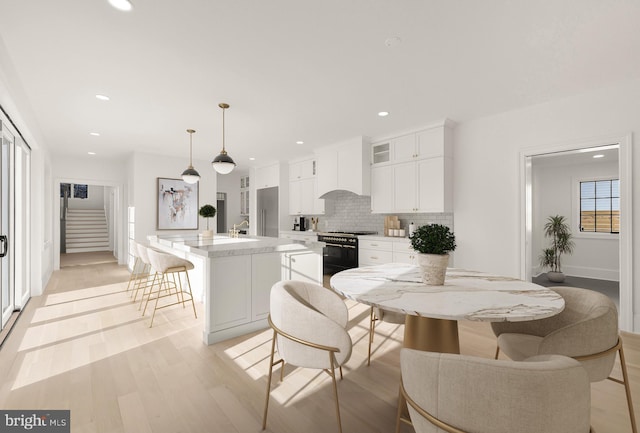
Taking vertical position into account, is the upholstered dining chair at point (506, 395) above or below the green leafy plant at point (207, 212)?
below

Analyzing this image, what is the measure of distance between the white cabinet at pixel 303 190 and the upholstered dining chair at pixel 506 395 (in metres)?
5.44

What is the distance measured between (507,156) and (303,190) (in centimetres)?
391

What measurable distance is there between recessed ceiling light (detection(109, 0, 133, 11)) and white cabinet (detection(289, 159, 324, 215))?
14.9 feet

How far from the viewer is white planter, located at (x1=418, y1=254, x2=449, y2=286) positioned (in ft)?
5.41

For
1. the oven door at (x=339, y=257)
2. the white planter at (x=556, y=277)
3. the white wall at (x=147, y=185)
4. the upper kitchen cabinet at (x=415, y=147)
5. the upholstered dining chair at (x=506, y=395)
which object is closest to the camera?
Result: the upholstered dining chair at (x=506, y=395)

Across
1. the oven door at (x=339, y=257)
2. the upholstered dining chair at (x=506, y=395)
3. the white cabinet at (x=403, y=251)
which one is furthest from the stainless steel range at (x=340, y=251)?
the upholstered dining chair at (x=506, y=395)

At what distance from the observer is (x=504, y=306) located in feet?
4.28

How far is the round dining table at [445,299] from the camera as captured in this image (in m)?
1.24

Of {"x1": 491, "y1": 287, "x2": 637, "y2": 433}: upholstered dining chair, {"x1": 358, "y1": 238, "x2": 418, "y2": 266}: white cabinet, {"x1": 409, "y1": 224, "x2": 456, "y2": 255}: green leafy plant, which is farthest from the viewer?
{"x1": 358, "y1": 238, "x2": 418, "y2": 266}: white cabinet

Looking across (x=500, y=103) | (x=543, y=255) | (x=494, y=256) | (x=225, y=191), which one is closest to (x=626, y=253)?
(x=494, y=256)

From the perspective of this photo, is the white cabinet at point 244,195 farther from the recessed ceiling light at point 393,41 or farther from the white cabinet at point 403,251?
the recessed ceiling light at point 393,41

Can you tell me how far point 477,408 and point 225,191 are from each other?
9.02 meters

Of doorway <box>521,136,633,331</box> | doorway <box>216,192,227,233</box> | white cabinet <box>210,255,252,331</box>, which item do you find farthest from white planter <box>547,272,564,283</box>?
doorway <box>216,192,227,233</box>

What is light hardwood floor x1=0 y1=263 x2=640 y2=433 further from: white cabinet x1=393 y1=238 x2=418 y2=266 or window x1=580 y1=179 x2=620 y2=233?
window x1=580 y1=179 x2=620 y2=233
